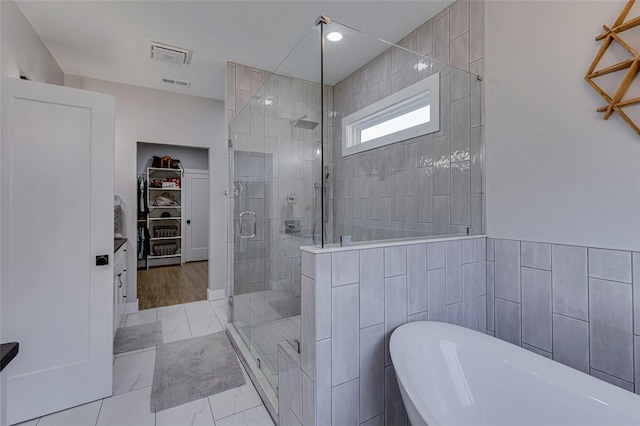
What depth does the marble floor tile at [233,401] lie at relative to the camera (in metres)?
1.75

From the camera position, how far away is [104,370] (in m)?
1.87

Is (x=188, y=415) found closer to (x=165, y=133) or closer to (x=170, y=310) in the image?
(x=170, y=310)

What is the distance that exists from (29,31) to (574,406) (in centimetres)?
406

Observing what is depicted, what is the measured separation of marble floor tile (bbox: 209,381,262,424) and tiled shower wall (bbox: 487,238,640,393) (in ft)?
5.27

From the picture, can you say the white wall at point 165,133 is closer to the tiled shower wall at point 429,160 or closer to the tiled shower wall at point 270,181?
the tiled shower wall at point 270,181

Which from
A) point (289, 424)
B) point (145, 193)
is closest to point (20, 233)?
point (289, 424)

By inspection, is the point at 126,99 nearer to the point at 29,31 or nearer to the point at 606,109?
the point at 29,31

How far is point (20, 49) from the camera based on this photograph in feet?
6.82

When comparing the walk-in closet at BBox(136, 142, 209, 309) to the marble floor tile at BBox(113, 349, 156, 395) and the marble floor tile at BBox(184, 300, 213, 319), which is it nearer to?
the marble floor tile at BBox(184, 300, 213, 319)

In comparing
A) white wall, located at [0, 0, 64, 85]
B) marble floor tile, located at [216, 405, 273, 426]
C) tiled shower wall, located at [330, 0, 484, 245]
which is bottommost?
marble floor tile, located at [216, 405, 273, 426]

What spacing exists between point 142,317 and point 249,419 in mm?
2203

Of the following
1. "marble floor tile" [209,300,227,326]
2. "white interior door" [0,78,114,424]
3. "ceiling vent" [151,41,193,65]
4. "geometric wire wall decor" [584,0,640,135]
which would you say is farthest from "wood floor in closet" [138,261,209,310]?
"geometric wire wall decor" [584,0,640,135]

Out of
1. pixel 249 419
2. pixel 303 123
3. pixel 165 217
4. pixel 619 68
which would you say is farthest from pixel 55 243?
pixel 165 217

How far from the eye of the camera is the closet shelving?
5.78m
